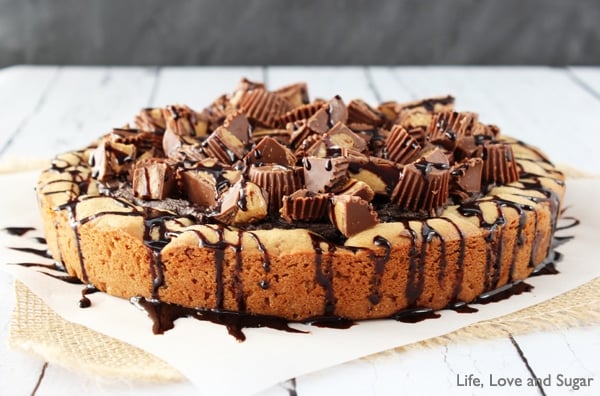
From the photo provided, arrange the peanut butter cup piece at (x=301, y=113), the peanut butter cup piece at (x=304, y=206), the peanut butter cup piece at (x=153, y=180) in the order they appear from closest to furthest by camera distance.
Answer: the peanut butter cup piece at (x=304, y=206)
the peanut butter cup piece at (x=153, y=180)
the peanut butter cup piece at (x=301, y=113)

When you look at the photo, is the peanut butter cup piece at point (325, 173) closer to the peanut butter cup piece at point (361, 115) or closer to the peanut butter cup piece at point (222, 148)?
the peanut butter cup piece at point (222, 148)

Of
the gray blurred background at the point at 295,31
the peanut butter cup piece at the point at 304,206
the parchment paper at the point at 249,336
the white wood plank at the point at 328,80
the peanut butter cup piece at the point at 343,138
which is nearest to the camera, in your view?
the parchment paper at the point at 249,336

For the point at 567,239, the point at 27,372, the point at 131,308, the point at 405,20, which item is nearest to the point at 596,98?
the point at 405,20

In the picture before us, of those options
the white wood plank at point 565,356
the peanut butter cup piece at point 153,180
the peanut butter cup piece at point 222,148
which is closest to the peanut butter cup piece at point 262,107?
the peanut butter cup piece at point 222,148

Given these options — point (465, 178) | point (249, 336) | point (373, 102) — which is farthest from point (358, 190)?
point (373, 102)

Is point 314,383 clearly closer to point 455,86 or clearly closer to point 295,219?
point 295,219

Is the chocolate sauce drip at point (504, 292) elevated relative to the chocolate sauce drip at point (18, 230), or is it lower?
lower

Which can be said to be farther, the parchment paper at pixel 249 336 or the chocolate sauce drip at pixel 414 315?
the chocolate sauce drip at pixel 414 315

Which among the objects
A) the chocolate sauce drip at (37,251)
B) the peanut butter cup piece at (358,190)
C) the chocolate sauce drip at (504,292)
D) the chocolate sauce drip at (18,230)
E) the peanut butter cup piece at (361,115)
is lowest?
the chocolate sauce drip at (504,292)
